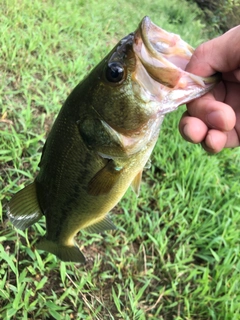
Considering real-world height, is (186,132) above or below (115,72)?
below

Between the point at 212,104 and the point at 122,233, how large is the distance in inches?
65.6

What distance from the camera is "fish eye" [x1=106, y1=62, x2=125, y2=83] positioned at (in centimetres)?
153

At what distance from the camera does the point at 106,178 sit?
1.64 meters

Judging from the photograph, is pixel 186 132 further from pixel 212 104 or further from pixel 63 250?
pixel 63 250

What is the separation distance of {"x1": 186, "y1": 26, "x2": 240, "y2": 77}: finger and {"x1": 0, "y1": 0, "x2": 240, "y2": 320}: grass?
63.2 inches

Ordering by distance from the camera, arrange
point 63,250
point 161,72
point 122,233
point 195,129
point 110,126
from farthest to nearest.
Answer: point 122,233
point 63,250
point 195,129
point 110,126
point 161,72

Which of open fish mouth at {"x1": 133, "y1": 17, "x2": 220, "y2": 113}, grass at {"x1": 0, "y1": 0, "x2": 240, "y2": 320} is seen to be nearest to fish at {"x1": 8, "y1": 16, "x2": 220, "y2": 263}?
Answer: open fish mouth at {"x1": 133, "y1": 17, "x2": 220, "y2": 113}

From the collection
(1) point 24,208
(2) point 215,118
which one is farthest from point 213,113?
(1) point 24,208

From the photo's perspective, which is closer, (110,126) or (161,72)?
(161,72)

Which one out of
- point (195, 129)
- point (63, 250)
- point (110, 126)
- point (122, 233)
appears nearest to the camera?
point (110, 126)

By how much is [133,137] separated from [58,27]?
4115 millimetres

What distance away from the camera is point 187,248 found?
3146mm

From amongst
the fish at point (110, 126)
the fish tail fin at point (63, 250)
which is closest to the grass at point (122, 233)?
the fish tail fin at point (63, 250)

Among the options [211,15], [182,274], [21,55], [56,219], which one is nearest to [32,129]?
[21,55]
